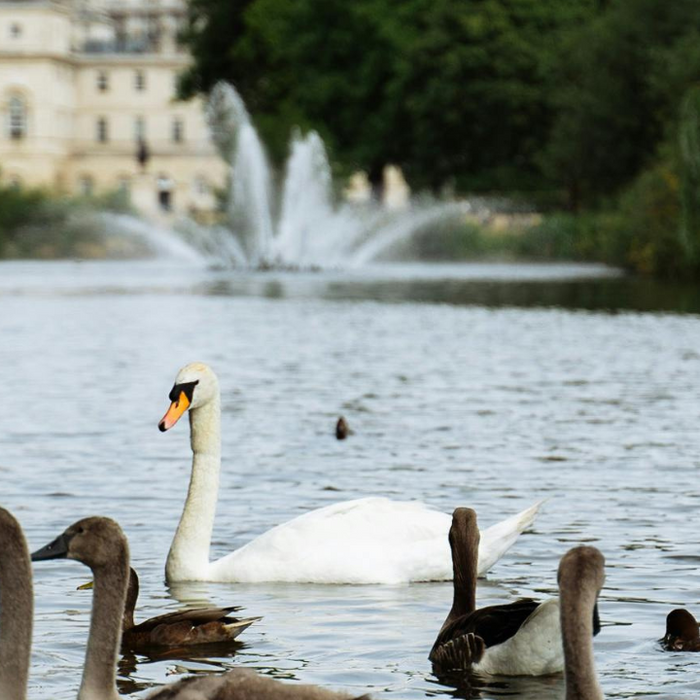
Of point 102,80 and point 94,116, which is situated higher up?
point 102,80

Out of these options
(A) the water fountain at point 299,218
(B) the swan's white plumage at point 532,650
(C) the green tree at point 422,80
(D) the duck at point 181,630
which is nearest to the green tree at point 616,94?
(A) the water fountain at point 299,218

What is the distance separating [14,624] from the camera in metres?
7.12

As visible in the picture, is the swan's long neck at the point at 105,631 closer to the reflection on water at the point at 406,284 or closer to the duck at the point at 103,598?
the duck at the point at 103,598

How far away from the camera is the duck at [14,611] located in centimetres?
702

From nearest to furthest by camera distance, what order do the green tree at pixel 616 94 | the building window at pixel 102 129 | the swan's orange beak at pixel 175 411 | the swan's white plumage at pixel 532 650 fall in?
1. the swan's white plumage at pixel 532 650
2. the swan's orange beak at pixel 175 411
3. the green tree at pixel 616 94
4. the building window at pixel 102 129

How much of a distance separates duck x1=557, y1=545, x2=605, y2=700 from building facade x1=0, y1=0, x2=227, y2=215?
13537 cm

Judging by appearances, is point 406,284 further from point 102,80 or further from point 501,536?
point 102,80

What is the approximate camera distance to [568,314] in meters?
41.6

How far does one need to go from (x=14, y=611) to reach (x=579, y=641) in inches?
73.6

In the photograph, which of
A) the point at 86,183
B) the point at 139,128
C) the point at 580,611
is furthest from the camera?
the point at 139,128

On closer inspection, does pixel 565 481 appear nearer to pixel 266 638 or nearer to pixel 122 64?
pixel 266 638

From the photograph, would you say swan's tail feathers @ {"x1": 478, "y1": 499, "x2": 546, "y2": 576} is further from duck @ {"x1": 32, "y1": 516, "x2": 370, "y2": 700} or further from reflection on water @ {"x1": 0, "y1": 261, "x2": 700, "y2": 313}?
reflection on water @ {"x1": 0, "y1": 261, "x2": 700, "y2": 313}

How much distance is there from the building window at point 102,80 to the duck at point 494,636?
150133mm

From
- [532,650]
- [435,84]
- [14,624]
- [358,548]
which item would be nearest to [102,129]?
[435,84]
